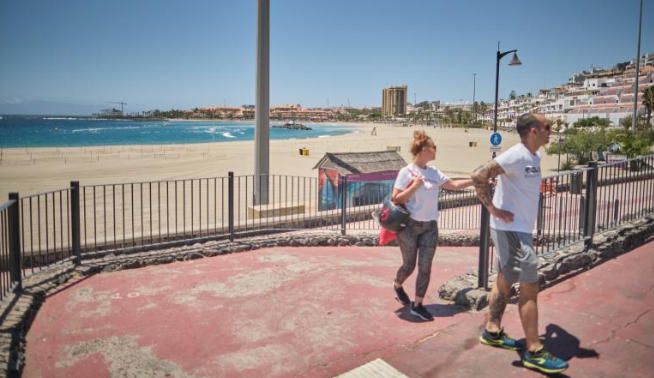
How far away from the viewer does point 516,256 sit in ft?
12.2

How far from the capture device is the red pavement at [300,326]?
386 cm

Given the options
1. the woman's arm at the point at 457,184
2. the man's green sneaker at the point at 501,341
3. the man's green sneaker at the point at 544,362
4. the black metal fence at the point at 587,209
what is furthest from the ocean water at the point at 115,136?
the man's green sneaker at the point at 544,362

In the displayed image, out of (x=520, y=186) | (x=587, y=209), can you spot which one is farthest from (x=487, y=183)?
(x=587, y=209)

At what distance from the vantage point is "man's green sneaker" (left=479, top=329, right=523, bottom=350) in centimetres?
401

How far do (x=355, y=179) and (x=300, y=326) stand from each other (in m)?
8.63

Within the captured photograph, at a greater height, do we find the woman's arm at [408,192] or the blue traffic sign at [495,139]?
the blue traffic sign at [495,139]

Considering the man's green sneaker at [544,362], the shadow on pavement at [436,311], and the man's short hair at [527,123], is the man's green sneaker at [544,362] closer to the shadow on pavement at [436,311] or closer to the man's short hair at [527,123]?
the shadow on pavement at [436,311]

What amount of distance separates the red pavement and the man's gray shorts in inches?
26.4

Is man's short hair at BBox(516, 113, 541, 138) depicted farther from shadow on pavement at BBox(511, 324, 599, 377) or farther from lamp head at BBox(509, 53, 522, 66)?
lamp head at BBox(509, 53, 522, 66)

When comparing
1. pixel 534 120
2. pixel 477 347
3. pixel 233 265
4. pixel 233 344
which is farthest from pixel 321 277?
pixel 534 120

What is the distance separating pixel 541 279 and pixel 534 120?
2.27 m

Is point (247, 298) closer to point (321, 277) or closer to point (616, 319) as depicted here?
point (321, 277)

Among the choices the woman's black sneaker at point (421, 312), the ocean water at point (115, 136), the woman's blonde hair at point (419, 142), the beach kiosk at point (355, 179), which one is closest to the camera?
the woman's blonde hair at point (419, 142)

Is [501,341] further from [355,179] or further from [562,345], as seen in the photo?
[355,179]
